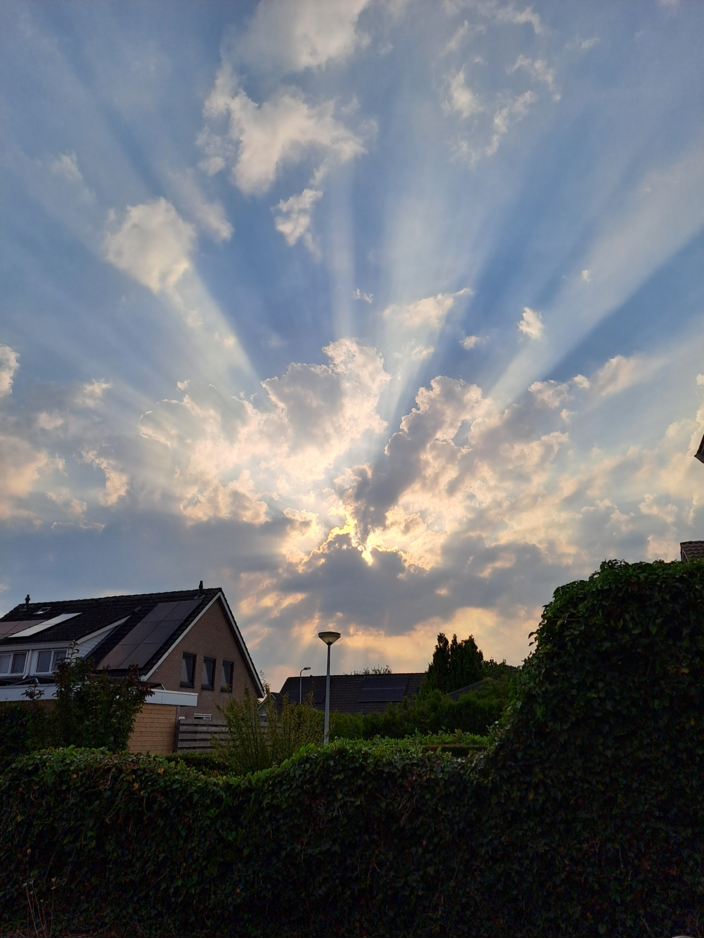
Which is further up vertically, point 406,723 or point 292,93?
point 292,93

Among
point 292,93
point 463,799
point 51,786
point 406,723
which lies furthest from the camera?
point 406,723

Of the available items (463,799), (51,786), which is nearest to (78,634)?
(51,786)

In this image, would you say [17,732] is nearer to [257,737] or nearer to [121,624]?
[257,737]

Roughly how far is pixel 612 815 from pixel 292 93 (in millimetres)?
11346

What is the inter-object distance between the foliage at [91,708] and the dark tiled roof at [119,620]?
11603 mm

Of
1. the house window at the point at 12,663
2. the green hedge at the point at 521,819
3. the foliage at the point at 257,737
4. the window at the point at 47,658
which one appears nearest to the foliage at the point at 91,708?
the foliage at the point at 257,737

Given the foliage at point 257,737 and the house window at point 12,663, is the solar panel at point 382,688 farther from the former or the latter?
the foliage at point 257,737

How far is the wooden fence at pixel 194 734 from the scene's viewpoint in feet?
67.8

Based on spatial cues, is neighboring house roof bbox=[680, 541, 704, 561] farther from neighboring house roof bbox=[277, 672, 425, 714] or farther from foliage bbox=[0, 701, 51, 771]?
neighboring house roof bbox=[277, 672, 425, 714]

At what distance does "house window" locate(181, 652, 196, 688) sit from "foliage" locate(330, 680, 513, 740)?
24.4 feet

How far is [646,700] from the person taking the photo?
505 cm

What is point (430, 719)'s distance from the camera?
18.4 m

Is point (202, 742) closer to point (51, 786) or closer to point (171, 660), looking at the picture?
point (171, 660)

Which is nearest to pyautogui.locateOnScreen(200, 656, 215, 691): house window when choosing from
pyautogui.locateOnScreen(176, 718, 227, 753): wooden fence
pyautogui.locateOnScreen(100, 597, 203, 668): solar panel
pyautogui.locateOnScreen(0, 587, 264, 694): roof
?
pyautogui.locateOnScreen(0, 587, 264, 694): roof
